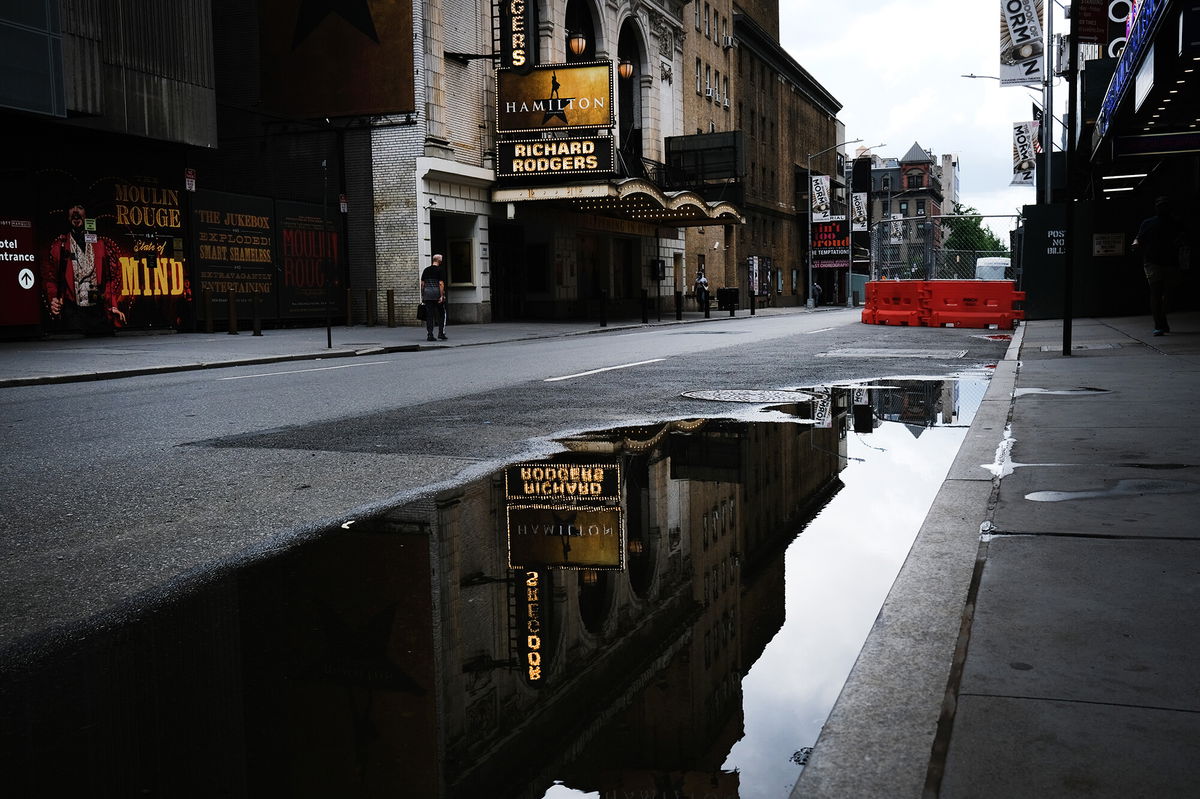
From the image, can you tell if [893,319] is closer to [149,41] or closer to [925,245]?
[925,245]

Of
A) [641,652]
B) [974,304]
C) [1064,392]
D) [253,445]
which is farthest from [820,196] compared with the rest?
[641,652]

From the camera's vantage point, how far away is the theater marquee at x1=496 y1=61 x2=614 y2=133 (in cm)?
3362

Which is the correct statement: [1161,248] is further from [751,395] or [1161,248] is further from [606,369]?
[751,395]

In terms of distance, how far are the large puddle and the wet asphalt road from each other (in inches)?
16.8

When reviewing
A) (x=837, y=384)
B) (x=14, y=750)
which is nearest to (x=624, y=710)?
(x=14, y=750)

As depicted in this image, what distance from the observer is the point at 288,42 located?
A: 32.9 meters

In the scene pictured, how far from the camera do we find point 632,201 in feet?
129

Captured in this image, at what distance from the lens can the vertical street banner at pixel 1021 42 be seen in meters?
34.7

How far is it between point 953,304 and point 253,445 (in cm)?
2238

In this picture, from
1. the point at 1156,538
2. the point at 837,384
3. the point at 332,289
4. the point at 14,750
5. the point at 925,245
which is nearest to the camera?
the point at 14,750

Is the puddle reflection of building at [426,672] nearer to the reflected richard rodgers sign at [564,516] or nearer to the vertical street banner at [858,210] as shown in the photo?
the reflected richard rodgers sign at [564,516]

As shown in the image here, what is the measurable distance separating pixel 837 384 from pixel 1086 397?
3057 millimetres

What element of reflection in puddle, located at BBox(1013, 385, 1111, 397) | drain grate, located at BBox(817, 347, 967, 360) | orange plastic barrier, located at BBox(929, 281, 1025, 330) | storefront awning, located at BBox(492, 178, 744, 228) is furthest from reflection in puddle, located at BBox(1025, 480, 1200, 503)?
storefront awning, located at BBox(492, 178, 744, 228)

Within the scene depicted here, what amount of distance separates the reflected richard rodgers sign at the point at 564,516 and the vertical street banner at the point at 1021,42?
3340cm
